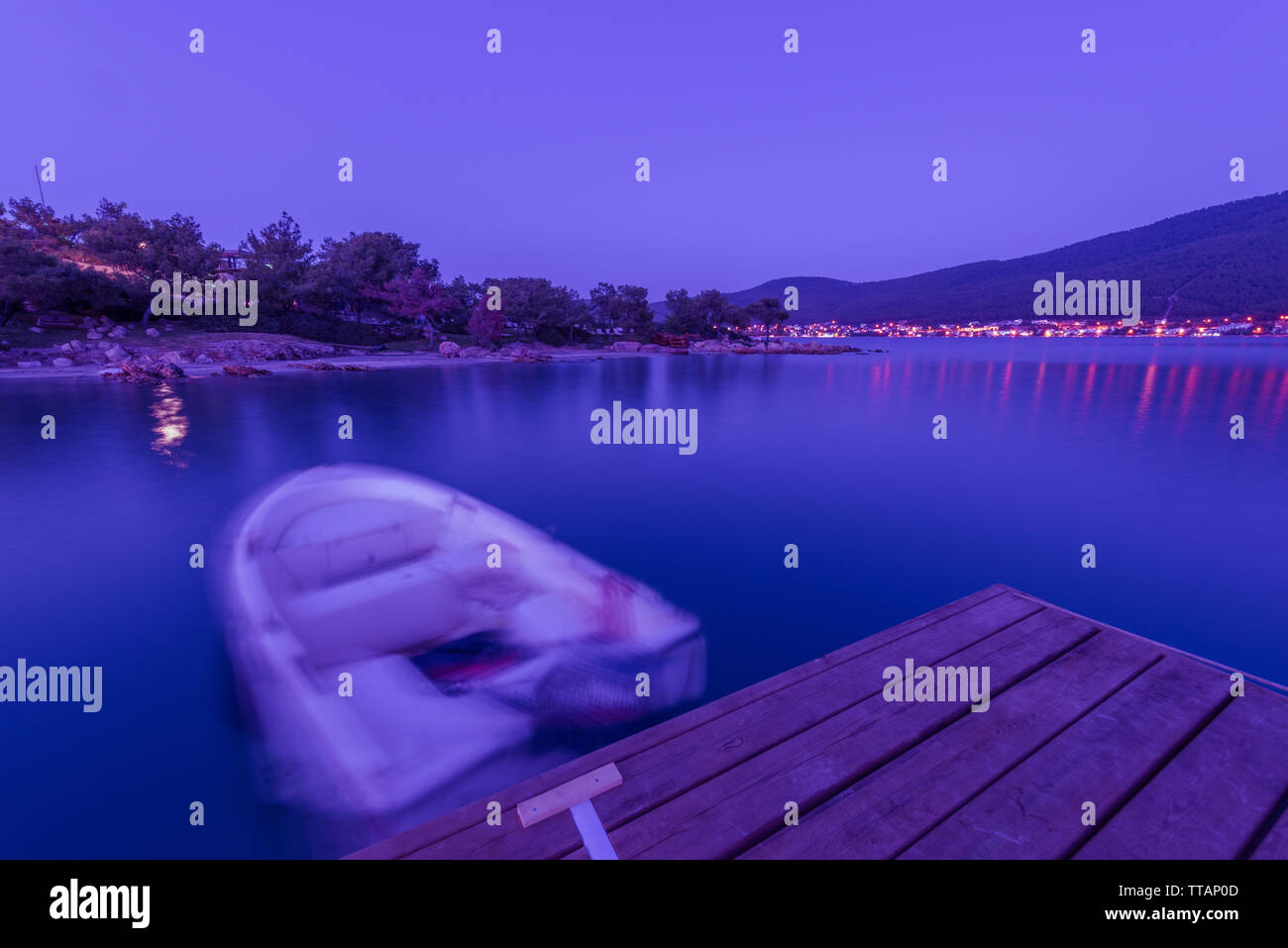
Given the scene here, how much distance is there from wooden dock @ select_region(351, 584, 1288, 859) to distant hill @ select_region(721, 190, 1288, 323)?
15129cm

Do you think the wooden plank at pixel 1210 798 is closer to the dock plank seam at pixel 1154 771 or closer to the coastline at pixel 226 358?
the dock plank seam at pixel 1154 771

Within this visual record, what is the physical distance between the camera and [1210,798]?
273 cm

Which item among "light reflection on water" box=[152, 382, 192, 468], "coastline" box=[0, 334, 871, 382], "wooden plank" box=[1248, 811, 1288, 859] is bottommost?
"wooden plank" box=[1248, 811, 1288, 859]

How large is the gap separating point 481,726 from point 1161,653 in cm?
535

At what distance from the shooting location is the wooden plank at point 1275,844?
8.07 feet

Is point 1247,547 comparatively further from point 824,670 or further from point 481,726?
point 481,726

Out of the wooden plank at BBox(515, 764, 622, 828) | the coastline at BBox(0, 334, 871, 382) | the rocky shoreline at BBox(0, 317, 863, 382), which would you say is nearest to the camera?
the wooden plank at BBox(515, 764, 622, 828)

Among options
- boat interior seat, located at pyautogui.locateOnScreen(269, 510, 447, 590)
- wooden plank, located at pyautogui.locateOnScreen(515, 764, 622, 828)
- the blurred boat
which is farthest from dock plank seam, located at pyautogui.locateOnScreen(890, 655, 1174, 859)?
boat interior seat, located at pyautogui.locateOnScreen(269, 510, 447, 590)

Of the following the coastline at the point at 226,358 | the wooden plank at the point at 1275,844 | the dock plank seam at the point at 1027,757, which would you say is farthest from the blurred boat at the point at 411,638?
the coastline at the point at 226,358

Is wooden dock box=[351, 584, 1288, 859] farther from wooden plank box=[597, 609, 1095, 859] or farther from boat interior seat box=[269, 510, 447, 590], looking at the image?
boat interior seat box=[269, 510, 447, 590]

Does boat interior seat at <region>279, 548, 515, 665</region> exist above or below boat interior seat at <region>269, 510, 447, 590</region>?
below

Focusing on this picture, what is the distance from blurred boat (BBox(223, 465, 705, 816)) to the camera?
421 centimetres

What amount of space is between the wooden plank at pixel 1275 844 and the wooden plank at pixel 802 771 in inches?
47.5

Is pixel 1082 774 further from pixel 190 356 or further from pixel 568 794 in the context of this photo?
pixel 190 356
